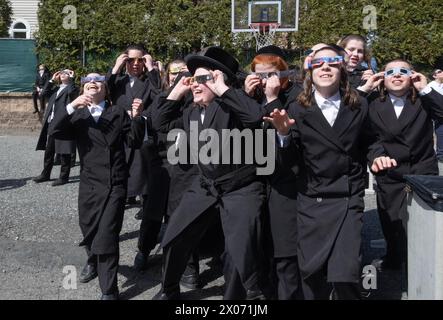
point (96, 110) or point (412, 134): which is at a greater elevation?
point (96, 110)

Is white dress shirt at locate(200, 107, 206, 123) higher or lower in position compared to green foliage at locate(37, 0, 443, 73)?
lower

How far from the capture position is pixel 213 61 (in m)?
3.69

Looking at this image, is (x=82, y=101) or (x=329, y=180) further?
(x=82, y=101)

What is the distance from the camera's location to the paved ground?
4.27m

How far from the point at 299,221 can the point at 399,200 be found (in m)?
1.27

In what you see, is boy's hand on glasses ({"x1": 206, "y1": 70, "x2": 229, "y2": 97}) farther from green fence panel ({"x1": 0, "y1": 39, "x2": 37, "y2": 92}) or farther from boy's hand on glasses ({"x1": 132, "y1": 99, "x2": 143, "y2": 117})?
green fence panel ({"x1": 0, "y1": 39, "x2": 37, "y2": 92})

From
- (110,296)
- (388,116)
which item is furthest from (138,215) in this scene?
(388,116)

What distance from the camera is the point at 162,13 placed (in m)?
14.9

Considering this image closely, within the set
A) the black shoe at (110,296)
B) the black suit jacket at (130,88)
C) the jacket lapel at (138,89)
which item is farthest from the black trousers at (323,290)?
the jacket lapel at (138,89)

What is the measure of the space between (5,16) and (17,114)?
8.54 m

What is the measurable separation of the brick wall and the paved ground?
7.92 m

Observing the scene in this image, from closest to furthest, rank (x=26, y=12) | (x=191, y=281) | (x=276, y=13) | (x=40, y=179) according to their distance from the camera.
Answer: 1. (x=191, y=281)
2. (x=40, y=179)
3. (x=276, y=13)
4. (x=26, y=12)

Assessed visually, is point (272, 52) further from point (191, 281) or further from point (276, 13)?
point (276, 13)

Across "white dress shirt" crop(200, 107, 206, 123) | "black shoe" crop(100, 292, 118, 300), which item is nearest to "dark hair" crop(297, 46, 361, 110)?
"white dress shirt" crop(200, 107, 206, 123)
